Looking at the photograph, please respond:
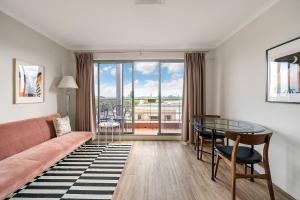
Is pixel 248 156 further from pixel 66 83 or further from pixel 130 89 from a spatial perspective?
pixel 66 83

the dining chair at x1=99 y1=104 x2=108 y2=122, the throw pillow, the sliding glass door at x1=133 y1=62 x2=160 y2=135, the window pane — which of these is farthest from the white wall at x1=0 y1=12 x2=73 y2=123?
the window pane

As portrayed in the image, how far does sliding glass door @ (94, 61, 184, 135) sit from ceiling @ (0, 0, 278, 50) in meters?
0.75

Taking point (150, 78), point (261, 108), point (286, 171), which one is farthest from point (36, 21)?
point (286, 171)

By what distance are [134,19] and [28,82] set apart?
6.89 ft

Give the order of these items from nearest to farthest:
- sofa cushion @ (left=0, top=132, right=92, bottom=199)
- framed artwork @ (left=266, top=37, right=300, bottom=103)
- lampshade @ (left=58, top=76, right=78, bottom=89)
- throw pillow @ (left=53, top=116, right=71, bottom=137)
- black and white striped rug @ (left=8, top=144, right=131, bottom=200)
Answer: sofa cushion @ (left=0, top=132, right=92, bottom=199), framed artwork @ (left=266, top=37, right=300, bottom=103), black and white striped rug @ (left=8, top=144, right=131, bottom=200), throw pillow @ (left=53, top=116, right=71, bottom=137), lampshade @ (left=58, top=76, right=78, bottom=89)

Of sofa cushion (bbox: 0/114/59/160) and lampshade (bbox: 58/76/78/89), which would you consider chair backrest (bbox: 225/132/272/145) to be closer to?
sofa cushion (bbox: 0/114/59/160)

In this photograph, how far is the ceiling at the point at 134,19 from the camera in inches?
102

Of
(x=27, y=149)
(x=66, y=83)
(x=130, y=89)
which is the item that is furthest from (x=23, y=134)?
(x=130, y=89)

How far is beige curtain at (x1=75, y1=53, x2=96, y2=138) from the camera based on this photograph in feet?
15.6

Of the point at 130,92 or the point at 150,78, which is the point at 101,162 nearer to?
the point at 130,92

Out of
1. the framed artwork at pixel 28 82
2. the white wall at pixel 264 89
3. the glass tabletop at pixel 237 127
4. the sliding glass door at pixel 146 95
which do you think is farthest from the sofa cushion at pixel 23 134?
the white wall at pixel 264 89

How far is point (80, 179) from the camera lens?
264 centimetres

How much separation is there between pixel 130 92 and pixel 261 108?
10.3 ft

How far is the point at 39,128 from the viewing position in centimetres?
336
